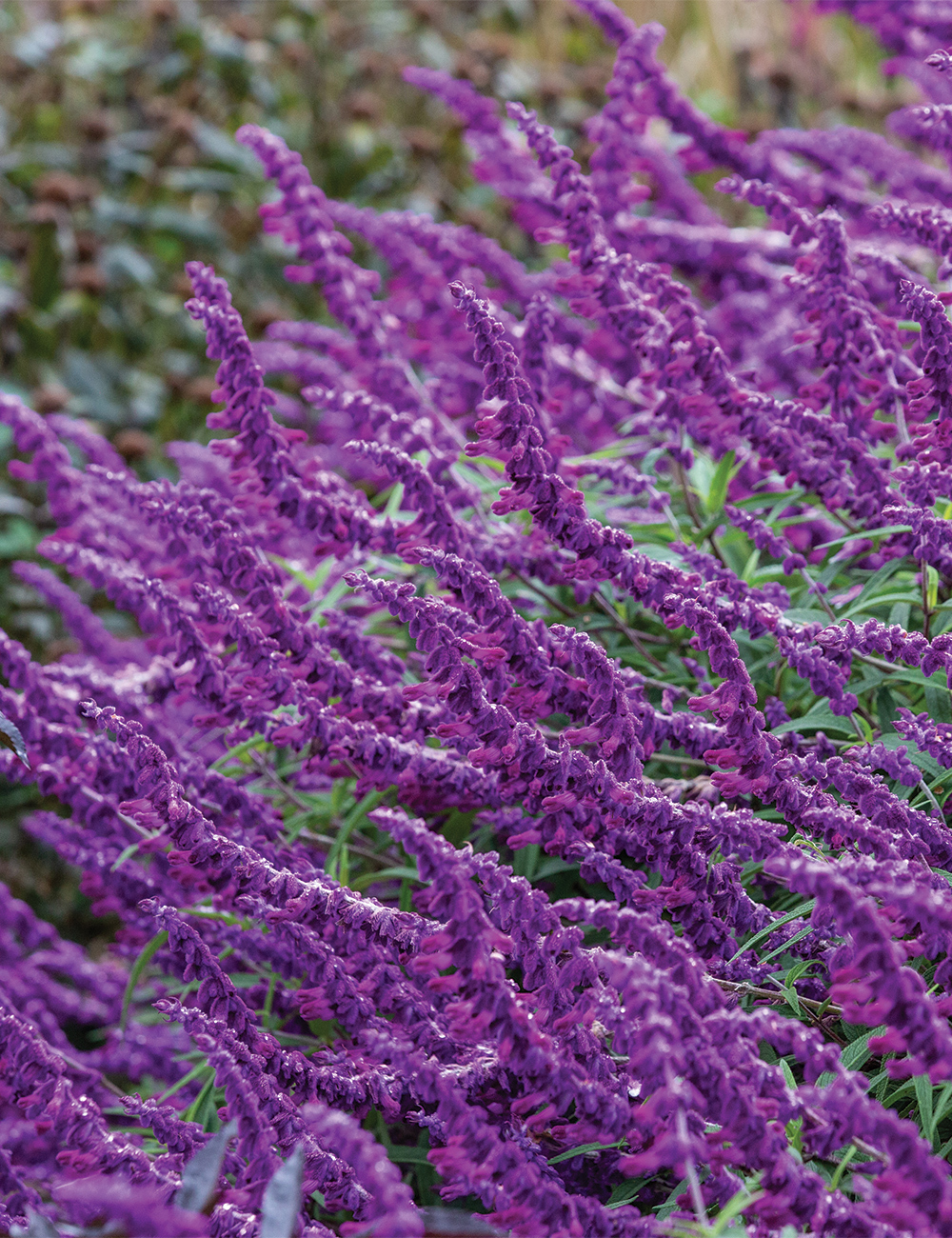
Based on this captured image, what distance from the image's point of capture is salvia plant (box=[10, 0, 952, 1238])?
1381 millimetres

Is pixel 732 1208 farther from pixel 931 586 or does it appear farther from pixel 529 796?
pixel 931 586

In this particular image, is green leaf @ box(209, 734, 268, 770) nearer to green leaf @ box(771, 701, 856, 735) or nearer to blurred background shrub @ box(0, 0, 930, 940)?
green leaf @ box(771, 701, 856, 735)

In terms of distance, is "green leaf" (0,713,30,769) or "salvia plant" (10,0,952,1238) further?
"green leaf" (0,713,30,769)

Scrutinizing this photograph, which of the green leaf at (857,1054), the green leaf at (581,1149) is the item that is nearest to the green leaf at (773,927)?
the green leaf at (857,1054)

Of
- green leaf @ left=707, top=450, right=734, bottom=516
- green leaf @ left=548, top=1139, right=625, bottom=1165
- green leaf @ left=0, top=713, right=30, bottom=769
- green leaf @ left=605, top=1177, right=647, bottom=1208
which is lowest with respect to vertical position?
green leaf @ left=605, top=1177, right=647, bottom=1208

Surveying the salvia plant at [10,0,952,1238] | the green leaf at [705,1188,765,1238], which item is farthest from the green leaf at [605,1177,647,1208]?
the green leaf at [705,1188,765,1238]

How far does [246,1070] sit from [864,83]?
7.11 m

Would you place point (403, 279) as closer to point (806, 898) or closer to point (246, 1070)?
point (806, 898)

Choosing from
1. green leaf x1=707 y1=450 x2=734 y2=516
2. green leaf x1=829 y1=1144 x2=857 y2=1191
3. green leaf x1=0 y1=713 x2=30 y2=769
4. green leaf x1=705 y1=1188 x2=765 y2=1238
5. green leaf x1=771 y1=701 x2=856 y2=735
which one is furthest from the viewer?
green leaf x1=707 y1=450 x2=734 y2=516

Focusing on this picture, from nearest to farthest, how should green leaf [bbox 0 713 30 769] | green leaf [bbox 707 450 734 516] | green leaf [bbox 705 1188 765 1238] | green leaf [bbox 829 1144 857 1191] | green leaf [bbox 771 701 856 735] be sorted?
green leaf [bbox 705 1188 765 1238]
green leaf [bbox 829 1144 857 1191]
green leaf [bbox 0 713 30 769]
green leaf [bbox 771 701 856 735]
green leaf [bbox 707 450 734 516]

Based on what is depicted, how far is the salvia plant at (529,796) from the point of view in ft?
4.53

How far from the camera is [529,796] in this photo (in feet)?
6.11

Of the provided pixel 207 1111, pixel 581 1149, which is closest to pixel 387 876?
pixel 207 1111

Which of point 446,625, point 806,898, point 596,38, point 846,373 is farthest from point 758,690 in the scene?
point 596,38
